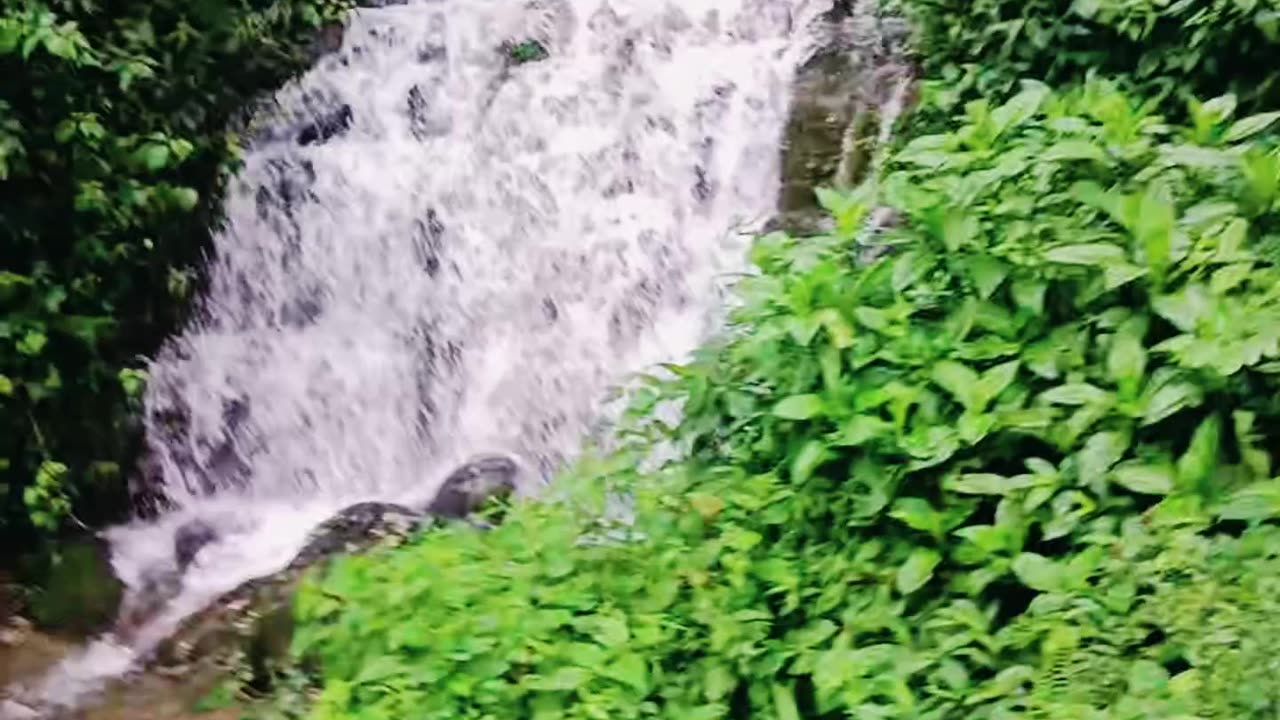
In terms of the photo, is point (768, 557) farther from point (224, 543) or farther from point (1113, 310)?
point (224, 543)

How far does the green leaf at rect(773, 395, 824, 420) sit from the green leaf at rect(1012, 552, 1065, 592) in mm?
574

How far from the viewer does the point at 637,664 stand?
2.62 metres

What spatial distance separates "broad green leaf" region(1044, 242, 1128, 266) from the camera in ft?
8.89

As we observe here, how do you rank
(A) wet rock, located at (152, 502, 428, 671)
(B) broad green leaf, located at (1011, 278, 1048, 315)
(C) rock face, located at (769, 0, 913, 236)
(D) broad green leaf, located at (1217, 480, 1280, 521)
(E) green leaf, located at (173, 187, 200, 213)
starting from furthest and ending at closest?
(E) green leaf, located at (173, 187, 200, 213)
(C) rock face, located at (769, 0, 913, 236)
(A) wet rock, located at (152, 502, 428, 671)
(B) broad green leaf, located at (1011, 278, 1048, 315)
(D) broad green leaf, located at (1217, 480, 1280, 521)

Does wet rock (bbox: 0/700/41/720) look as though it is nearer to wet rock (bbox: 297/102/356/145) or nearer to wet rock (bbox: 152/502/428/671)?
wet rock (bbox: 152/502/428/671)

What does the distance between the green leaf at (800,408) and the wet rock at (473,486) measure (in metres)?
2.72

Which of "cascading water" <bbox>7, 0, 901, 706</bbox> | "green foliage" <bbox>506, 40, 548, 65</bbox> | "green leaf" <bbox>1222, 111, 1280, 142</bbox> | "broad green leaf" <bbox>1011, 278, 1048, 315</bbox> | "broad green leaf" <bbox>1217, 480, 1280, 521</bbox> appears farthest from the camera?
"green foliage" <bbox>506, 40, 548, 65</bbox>

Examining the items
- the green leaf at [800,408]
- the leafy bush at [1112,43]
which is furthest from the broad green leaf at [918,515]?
the leafy bush at [1112,43]

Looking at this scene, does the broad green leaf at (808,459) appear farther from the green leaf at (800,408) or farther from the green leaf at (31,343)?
the green leaf at (31,343)

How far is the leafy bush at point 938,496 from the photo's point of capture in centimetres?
246

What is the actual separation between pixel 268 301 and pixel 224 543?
1507 mm

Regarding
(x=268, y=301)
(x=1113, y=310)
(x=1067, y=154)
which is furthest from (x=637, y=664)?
(x=268, y=301)

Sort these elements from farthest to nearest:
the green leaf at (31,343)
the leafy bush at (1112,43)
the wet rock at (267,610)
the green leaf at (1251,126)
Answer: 1. the green leaf at (31,343)
2. the wet rock at (267,610)
3. the leafy bush at (1112,43)
4. the green leaf at (1251,126)

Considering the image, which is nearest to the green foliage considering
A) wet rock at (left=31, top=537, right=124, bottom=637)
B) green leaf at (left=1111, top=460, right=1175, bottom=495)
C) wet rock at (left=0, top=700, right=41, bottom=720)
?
wet rock at (left=31, top=537, right=124, bottom=637)
